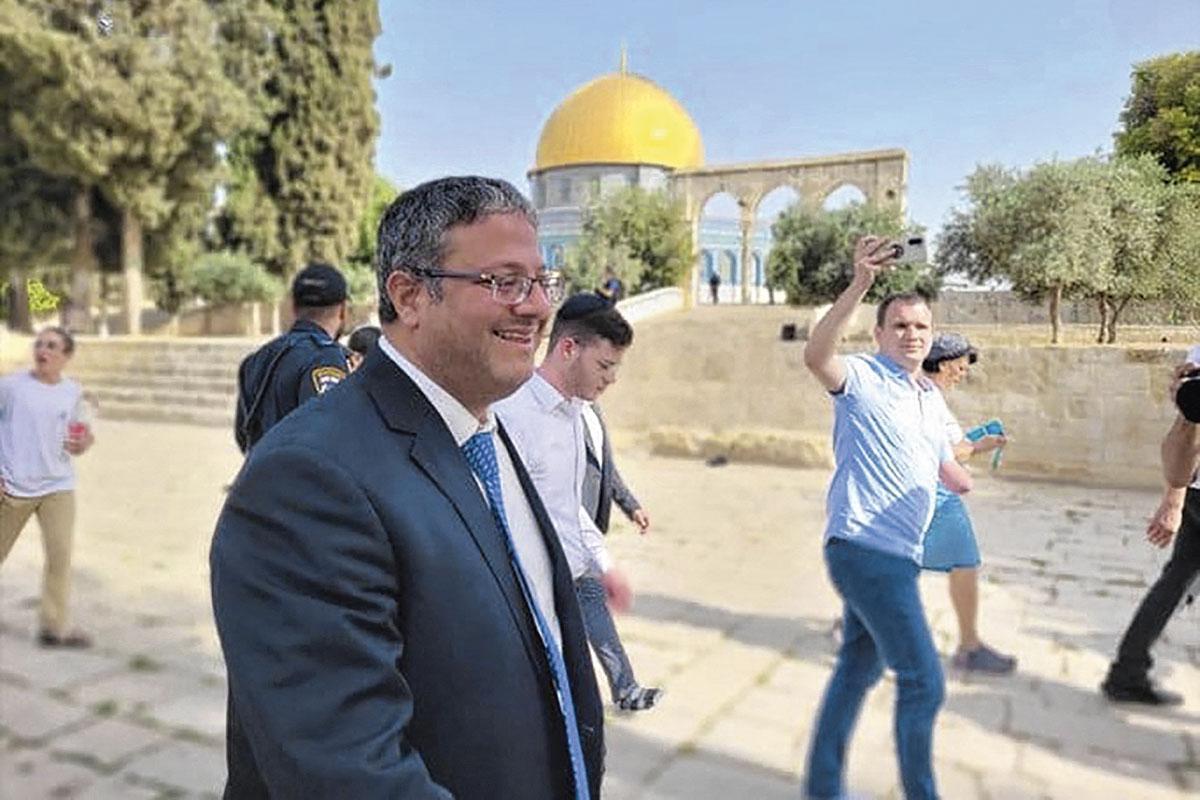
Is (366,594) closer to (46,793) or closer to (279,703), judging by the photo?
(279,703)

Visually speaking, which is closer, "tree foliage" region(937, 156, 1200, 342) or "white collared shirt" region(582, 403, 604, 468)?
"tree foliage" region(937, 156, 1200, 342)

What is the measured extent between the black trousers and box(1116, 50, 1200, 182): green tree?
163 cm

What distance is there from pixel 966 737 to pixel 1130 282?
6.99ft

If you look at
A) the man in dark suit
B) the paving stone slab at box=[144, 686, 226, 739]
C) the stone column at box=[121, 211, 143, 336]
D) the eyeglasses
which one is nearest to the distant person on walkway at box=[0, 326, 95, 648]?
the paving stone slab at box=[144, 686, 226, 739]

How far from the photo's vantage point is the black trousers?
3074 mm

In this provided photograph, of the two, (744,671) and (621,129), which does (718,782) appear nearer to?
(744,671)

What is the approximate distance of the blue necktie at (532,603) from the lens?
1.08 meters

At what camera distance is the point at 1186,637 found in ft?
14.0

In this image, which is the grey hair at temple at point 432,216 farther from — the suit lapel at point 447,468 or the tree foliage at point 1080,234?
the tree foliage at point 1080,234

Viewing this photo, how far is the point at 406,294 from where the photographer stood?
3.75 ft

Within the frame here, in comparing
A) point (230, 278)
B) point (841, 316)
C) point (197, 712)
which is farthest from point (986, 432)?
point (230, 278)

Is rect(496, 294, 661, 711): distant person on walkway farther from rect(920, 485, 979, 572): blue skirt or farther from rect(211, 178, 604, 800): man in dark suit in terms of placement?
rect(920, 485, 979, 572): blue skirt

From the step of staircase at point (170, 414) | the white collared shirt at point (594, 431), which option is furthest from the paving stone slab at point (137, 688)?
the step of staircase at point (170, 414)

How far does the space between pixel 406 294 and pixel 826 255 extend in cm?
360
